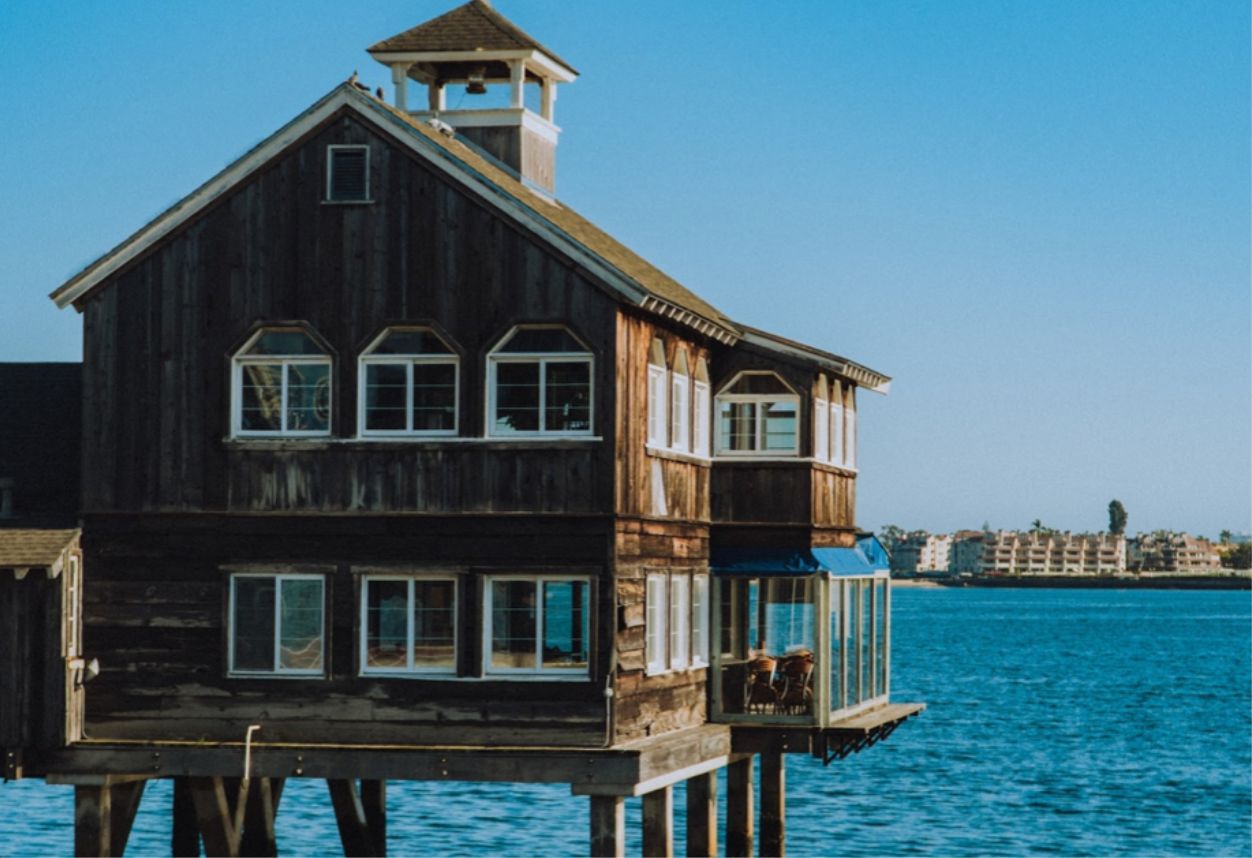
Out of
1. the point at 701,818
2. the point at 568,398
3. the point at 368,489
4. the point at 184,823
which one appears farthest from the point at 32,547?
the point at 701,818

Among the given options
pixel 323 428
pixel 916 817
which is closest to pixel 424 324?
pixel 323 428

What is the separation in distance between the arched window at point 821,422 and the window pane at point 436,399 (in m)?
7.08

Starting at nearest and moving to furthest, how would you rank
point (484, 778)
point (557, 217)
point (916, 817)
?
1. point (484, 778)
2. point (557, 217)
3. point (916, 817)

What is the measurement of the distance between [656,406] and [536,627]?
400cm

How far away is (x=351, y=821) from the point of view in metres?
42.6

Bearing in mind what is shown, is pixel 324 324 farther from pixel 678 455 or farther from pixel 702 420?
pixel 702 420

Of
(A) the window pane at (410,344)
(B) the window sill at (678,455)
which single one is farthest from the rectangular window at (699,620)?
(A) the window pane at (410,344)

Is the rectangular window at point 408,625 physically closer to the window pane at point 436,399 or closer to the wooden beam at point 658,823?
the window pane at point 436,399

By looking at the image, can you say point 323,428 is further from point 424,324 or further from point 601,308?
point 601,308

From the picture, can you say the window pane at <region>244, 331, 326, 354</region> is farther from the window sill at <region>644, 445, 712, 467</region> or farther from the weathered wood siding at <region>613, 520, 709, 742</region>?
the weathered wood siding at <region>613, 520, 709, 742</region>

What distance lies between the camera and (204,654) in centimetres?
3350

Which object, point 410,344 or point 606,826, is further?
point 410,344

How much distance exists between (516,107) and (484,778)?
38.2ft

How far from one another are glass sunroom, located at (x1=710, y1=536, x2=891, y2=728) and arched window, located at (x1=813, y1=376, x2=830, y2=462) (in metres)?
1.58
